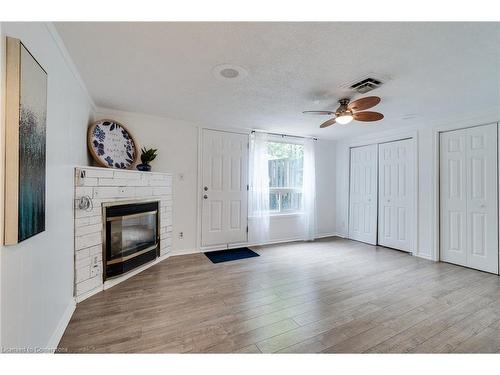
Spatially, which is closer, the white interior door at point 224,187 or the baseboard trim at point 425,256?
the baseboard trim at point 425,256

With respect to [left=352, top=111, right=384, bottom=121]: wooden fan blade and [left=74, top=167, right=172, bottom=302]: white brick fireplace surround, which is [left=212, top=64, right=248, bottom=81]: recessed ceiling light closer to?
[left=352, top=111, right=384, bottom=121]: wooden fan blade

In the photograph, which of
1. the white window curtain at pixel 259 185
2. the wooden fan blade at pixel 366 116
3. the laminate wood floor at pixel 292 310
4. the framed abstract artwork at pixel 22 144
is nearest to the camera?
the framed abstract artwork at pixel 22 144

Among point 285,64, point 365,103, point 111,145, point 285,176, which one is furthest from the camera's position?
point 285,176

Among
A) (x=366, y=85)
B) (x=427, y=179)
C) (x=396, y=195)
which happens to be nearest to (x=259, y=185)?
(x=366, y=85)

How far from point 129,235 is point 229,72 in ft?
7.46

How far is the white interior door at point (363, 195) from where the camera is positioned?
14.4 feet

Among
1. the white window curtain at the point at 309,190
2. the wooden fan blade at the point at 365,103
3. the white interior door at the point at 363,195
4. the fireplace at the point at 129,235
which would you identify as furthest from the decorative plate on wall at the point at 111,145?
the white interior door at the point at 363,195

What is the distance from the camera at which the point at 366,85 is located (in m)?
2.20

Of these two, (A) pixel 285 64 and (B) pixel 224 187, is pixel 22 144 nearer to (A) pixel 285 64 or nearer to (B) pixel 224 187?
(A) pixel 285 64

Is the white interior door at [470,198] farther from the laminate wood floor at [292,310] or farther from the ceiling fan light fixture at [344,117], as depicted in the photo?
the ceiling fan light fixture at [344,117]

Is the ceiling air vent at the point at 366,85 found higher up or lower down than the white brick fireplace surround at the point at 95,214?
higher up

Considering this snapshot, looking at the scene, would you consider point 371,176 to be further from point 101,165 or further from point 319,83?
point 101,165

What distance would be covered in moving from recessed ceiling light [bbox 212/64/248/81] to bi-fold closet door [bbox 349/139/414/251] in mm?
3416

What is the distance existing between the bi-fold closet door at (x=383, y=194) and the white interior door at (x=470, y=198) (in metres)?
0.46
